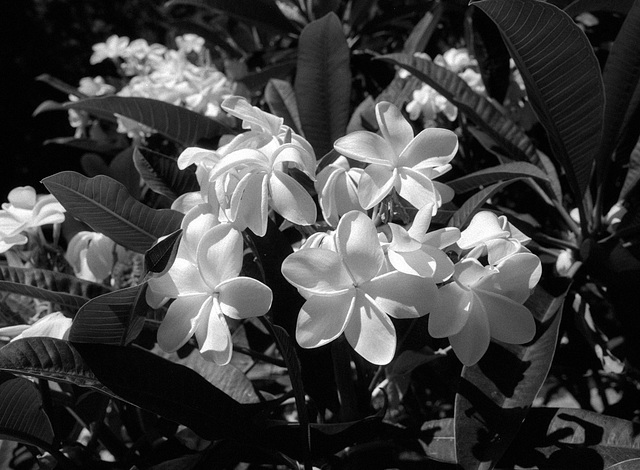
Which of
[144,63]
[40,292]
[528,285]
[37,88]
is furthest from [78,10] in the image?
[528,285]

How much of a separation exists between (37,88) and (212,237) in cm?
402

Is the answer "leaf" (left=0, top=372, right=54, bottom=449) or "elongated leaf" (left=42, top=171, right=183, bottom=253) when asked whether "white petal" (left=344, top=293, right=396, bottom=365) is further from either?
"leaf" (left=0, top=372, right=54, bottom=449)

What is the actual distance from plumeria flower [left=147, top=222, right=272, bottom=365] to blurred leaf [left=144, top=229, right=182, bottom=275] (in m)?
0.03

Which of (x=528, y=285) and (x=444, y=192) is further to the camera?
(x=444, y=192)

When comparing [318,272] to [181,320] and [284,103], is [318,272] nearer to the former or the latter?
[181,320]

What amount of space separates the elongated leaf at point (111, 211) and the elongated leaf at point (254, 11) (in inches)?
34.6

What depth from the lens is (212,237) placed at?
66 cm

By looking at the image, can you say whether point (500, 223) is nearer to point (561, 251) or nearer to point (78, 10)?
point (561, 251)

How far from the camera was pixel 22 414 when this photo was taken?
2.59ft

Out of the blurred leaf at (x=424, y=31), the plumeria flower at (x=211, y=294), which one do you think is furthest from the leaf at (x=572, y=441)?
the blurred leaf at (x=424, y=31)

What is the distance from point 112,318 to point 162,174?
0.32 metres

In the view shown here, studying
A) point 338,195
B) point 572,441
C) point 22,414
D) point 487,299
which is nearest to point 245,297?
point 338,195

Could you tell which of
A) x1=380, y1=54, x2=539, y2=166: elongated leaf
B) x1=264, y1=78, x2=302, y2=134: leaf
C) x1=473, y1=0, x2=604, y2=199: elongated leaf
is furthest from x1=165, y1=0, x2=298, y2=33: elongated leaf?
x1=473, y1=0, x2=604, y2=199: elongated leaf

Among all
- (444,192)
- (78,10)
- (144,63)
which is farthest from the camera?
(78,10)
